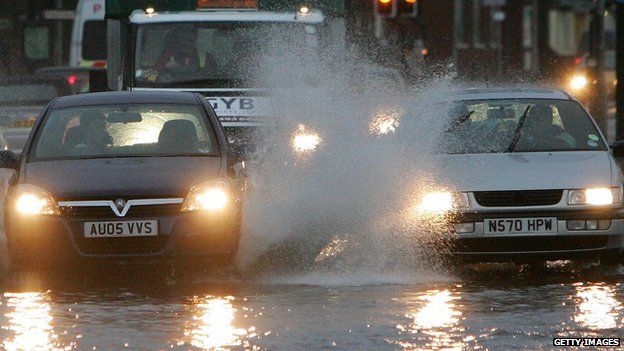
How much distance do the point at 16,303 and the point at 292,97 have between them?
22.7 feet

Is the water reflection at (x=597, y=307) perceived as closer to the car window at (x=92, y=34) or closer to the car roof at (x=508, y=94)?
the car roof at (x=508, y=94)

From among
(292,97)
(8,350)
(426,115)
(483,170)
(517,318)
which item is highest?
(292,97)

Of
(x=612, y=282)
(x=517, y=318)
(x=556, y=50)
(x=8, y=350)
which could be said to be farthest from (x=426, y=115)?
(x=556, y=50)

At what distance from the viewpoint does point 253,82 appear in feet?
60.8

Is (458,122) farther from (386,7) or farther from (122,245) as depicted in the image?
(386,7)

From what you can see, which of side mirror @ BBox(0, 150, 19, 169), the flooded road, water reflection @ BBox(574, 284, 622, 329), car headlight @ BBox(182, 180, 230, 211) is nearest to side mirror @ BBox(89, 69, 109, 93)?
side mirror @ BBox(0, 150, 19, 169)

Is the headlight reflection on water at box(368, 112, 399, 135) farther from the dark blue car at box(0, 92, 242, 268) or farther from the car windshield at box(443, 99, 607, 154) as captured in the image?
the dark blue car at box(0, 92, 242, 268)

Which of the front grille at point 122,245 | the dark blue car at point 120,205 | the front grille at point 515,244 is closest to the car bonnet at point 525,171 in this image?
the front grille at point 515,244

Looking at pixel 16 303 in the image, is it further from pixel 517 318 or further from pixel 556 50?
pixel 556 50

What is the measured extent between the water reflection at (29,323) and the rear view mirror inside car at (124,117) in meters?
2.00

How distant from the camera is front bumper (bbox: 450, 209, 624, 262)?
1186cm

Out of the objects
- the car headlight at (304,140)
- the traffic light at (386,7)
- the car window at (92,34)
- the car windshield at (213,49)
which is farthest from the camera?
the car window at (92,34)

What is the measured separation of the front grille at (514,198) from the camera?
11922 millimetres

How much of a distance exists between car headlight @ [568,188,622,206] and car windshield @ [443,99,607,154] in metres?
1.02
